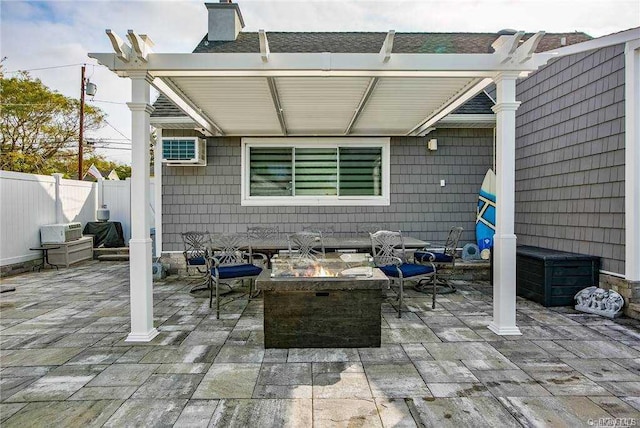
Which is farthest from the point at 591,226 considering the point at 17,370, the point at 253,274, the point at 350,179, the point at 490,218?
the point at 17,370

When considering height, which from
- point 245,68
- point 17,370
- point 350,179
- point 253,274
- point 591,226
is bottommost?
point 17,370

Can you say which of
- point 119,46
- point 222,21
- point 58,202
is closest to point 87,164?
point 58,202

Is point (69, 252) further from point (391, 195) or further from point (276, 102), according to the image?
point (391, 195)

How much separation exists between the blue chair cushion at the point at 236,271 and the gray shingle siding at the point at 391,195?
204 centimetres

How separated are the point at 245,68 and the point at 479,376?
10.9 feet

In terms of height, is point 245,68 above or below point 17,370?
above

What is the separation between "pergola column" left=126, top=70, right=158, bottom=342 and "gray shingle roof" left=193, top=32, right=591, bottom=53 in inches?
136

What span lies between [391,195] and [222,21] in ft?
15.1

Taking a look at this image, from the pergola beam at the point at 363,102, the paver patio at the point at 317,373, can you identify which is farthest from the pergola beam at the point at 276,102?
the paver patio at the point at 317,373

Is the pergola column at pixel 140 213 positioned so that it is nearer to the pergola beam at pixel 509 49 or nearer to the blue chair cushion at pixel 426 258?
the pergola beam at pixel 509 49

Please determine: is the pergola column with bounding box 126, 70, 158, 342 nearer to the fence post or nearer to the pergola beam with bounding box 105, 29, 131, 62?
the pergola beam with bounding box 105, 29, 131, 62

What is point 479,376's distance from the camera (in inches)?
107

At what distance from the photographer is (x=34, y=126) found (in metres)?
14.6

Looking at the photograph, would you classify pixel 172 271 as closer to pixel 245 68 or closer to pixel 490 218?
pixel 245 68
